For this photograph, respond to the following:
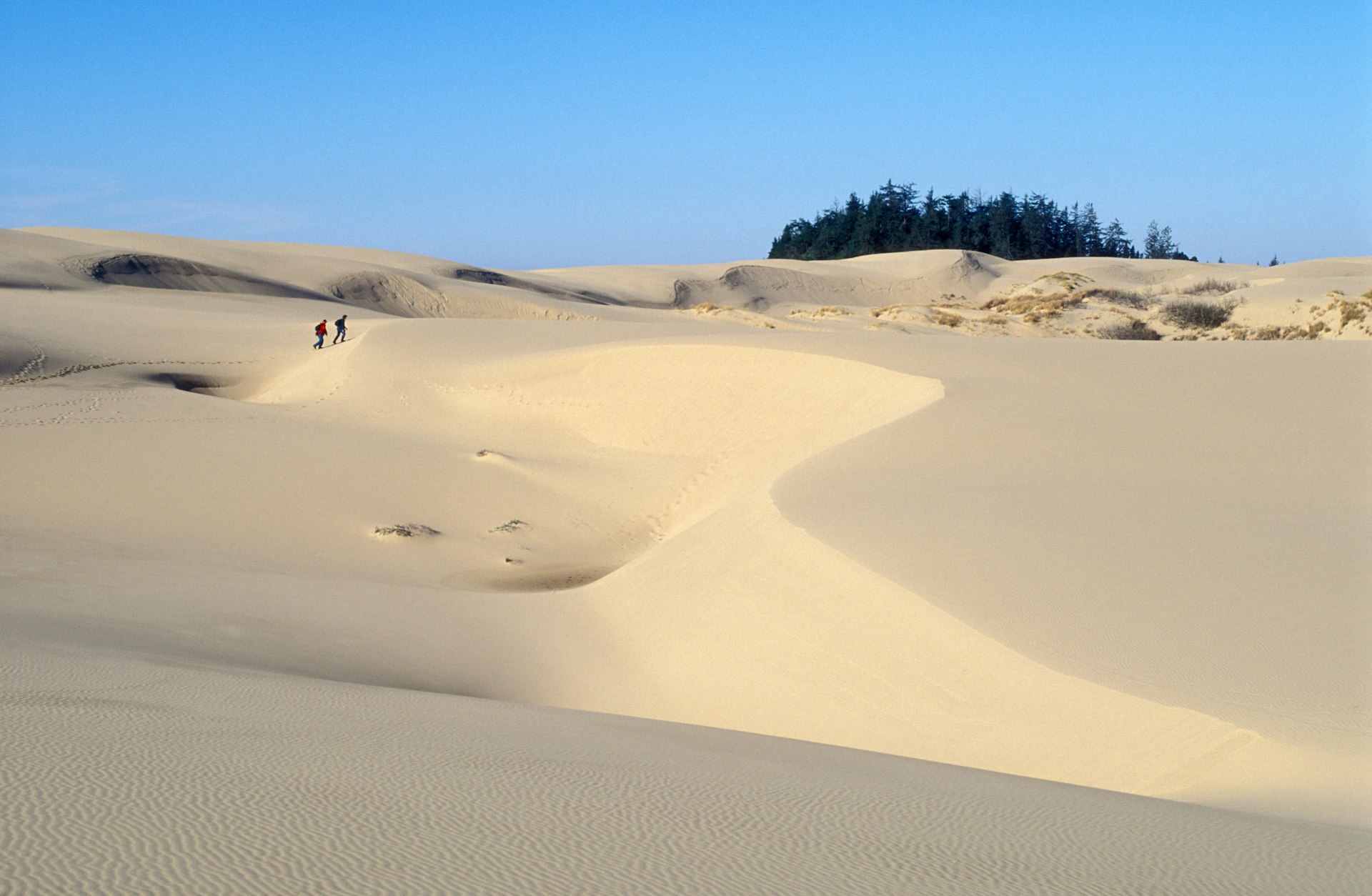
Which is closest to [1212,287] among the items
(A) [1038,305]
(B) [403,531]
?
(A) [1038,305]

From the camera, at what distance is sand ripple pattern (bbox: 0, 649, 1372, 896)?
76.1 inches

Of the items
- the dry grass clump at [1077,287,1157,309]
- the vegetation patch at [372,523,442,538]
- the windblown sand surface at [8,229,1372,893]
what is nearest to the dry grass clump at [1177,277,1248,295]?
the dry grass clump at [1077,287,1157,309]

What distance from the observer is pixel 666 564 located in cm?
688

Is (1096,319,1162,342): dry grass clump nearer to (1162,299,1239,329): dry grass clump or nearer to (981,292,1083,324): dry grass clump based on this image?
(1162,299,1239,329): dry grass clump

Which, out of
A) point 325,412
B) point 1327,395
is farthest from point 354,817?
point 325,412

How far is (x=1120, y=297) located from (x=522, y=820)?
25925 mm

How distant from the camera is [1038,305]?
956 inches

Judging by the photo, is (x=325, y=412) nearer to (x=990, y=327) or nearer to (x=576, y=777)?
(x=576, y=777)

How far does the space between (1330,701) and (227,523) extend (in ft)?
26.4

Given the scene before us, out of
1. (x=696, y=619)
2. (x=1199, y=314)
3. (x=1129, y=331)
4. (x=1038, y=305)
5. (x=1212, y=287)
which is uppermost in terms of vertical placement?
(x=1212, y=287)

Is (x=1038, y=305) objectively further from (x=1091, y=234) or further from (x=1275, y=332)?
(x=1091, y=234)

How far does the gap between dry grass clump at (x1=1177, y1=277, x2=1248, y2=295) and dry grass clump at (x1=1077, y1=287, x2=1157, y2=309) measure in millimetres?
1547

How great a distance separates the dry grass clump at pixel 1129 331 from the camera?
70.0ft

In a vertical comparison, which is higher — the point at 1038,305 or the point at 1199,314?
the point at 1038,305
